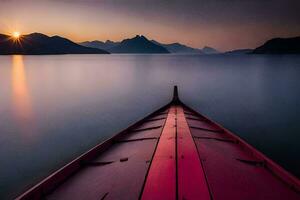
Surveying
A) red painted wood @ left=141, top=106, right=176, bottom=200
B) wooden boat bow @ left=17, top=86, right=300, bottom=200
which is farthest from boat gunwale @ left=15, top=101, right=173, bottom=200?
red painted wood @ left=141, top=106, right=176, bottom=200

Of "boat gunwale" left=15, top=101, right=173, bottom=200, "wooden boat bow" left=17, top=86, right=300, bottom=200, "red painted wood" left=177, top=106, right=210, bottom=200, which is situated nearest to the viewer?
"red painted wood" left=177, top=106, right=210, bottom=200

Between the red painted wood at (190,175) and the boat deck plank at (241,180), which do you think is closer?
the red painted wood at (190,175)

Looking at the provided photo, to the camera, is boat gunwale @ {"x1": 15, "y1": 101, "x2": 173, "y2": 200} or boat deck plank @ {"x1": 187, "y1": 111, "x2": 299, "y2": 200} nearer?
boat gunwale @ {"x1": 15, "y1": 101, "x2": 173, "y2": 200}

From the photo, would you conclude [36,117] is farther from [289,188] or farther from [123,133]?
[289,188]

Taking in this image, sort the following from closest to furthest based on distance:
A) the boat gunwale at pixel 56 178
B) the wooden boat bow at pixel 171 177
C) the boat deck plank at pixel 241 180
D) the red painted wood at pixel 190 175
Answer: the red painted wood at pixel 190 175, the wooden boat bow at pixel 171 177, the boat gunwale at pixel 56 178, the boat deck plank at pixel 241 180

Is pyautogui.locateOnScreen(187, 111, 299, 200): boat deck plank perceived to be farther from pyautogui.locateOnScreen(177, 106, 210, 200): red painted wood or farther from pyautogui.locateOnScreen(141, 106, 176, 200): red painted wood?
pyautogui.locateOnScreen(141, 106, 176, 200): red painted wood

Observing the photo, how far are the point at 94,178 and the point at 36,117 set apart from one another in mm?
20057

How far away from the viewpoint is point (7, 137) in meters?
17.6

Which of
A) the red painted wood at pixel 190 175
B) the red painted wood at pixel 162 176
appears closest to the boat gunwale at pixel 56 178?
the red painted wood at pixel 162 176

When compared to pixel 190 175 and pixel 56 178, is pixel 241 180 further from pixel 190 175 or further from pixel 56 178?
pixel 56 178

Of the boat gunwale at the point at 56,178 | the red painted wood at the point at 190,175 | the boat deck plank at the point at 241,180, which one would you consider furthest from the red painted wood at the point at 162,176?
the boat gunwale at the point at 56,178

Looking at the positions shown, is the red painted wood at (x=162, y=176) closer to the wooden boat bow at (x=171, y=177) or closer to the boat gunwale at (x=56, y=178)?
the wooden boat bow at (x=171, y=177)

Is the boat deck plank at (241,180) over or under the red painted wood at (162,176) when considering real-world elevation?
under

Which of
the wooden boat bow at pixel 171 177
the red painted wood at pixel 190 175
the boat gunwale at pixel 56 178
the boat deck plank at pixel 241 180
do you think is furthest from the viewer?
the boat deck plank at pixel 241 180
